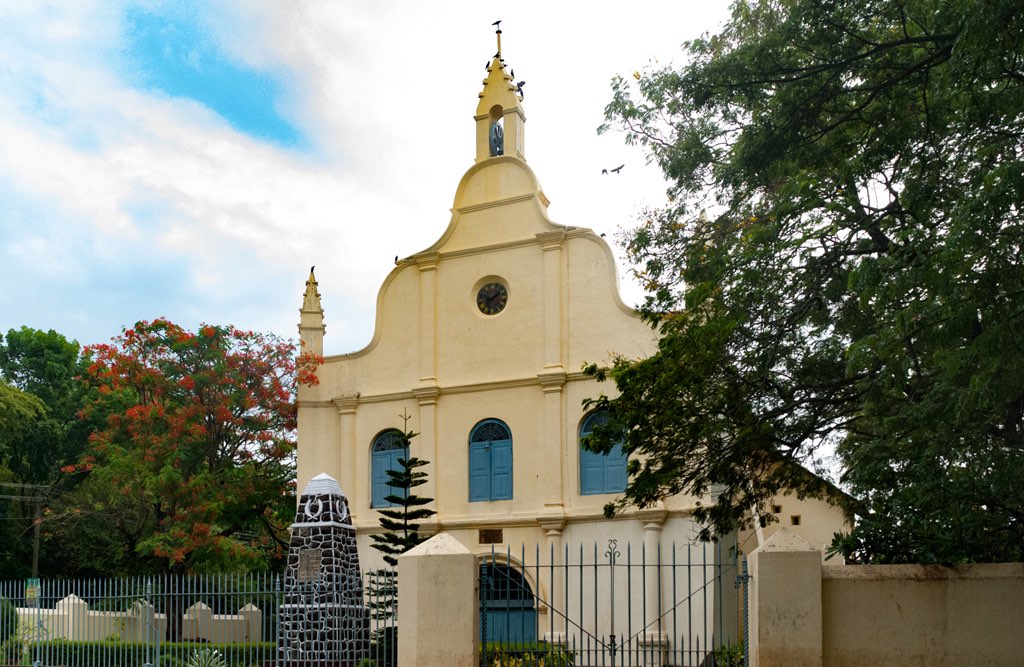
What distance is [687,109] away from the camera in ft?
39.2

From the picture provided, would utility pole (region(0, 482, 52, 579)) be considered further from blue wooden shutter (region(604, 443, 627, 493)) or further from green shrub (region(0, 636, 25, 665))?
blue wooden shutter (region(604, 443, 627, 493))

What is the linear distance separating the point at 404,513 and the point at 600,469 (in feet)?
11.3

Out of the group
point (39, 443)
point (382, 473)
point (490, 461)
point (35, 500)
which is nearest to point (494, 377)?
point (490, 461)

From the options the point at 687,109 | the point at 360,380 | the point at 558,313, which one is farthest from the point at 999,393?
the point at 360,380

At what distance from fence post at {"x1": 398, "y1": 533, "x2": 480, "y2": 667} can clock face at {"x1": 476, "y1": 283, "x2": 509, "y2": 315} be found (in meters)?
11.3

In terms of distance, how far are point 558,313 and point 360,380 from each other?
4.27m

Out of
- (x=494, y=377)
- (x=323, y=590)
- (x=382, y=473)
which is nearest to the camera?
(x=323, y=590)

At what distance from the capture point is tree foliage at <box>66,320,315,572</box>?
2222cm

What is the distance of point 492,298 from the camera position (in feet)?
69.6

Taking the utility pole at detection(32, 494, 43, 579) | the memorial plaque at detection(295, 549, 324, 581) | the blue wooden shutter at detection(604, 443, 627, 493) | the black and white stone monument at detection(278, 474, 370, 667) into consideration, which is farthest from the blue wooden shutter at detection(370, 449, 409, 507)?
the utility pole at detection(32, 494, 43, 579)

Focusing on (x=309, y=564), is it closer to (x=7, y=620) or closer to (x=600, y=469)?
(x=7, y=620)

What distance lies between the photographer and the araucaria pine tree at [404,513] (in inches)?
750

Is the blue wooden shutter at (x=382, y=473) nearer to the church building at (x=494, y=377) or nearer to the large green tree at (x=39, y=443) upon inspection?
the church building at (x=494, y=377)

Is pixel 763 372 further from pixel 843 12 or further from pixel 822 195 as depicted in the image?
pixel 843 12
